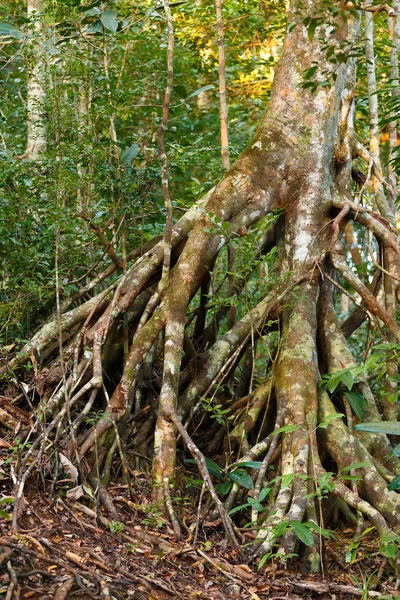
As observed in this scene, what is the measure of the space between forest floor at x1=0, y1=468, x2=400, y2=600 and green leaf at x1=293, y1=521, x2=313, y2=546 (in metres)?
0.28

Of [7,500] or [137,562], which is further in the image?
[137,562]

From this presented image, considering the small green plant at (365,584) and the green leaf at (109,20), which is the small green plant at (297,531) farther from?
the green leaf at (109,20)

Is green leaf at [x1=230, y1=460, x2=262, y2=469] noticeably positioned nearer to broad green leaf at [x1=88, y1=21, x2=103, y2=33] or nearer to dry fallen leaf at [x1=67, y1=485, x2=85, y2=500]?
dry fallen leaf at [x1=67, y1=485, x2=85, y2=500]

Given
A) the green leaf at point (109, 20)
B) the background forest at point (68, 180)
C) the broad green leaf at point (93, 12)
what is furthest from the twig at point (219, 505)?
the broad green leaf at point (93, 12)

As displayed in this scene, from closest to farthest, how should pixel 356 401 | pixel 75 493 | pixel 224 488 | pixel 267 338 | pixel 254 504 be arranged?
pixel 75 493
pixel 254 504
pixel 224 488
pixel 356 401
pixel 267 338

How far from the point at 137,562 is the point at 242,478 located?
105cm

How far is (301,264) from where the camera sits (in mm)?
5617

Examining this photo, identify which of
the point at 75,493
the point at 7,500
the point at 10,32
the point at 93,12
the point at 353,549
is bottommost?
the point at 353,549

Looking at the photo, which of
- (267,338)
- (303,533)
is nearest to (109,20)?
(267,338)

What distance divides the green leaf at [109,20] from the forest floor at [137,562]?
323 cm

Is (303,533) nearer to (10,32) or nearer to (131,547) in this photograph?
(131,547)

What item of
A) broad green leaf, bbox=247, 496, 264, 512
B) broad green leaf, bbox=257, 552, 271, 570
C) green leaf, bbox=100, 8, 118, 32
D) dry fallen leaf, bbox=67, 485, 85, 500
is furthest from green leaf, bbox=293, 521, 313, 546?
green leaf, bbox=100, 8, 118, 32

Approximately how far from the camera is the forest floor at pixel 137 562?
3.26 m

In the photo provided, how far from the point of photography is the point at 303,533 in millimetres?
3912
